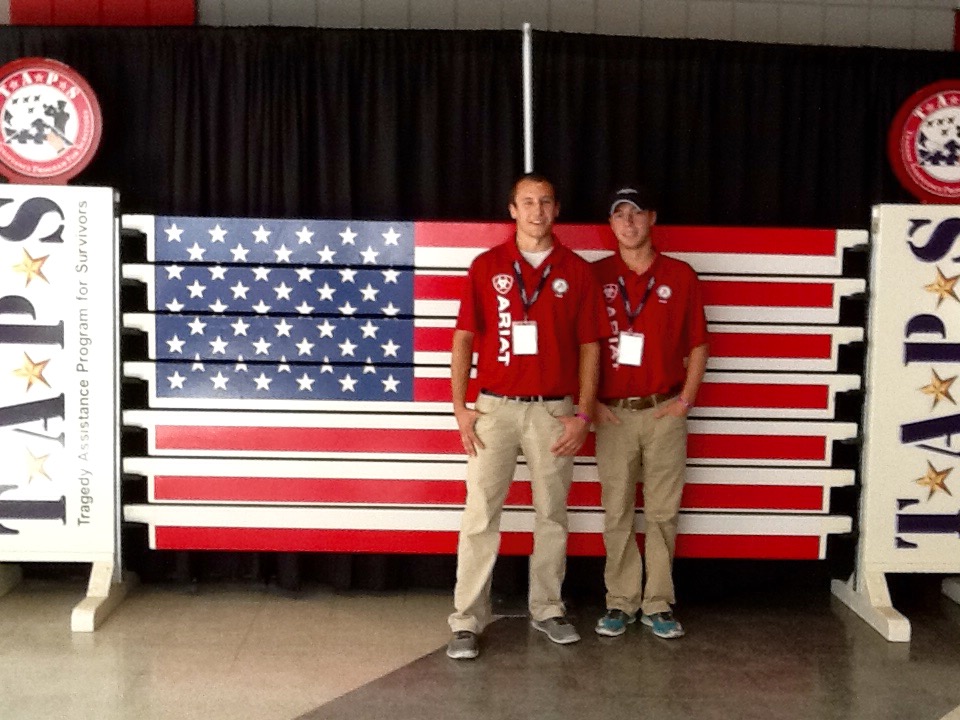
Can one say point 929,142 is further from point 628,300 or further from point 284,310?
point 284,310

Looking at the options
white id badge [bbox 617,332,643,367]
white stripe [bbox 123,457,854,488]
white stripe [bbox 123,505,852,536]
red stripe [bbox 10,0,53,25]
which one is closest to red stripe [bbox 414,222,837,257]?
white id badge [bbox 617,332,643,367]

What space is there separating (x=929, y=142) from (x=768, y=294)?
2.89 ft

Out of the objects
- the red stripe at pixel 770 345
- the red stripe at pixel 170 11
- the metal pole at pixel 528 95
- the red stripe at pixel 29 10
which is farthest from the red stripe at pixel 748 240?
the red stripe at pixel 29 10

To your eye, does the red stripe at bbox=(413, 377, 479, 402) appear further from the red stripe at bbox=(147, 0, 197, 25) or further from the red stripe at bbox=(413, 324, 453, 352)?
the red stripe at bbox=(147, 0, 197, 25)

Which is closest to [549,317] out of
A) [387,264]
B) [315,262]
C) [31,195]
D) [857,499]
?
[387,264]

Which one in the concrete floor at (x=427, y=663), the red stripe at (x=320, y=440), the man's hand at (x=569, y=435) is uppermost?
the man's hand at (x=569, y=435)

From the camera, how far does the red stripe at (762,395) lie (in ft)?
11.7

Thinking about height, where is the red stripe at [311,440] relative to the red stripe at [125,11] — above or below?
below

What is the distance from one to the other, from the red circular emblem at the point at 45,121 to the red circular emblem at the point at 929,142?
3.16m

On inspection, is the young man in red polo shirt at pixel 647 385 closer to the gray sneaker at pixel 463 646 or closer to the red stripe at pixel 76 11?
the gray sneaker at pixel 463 646

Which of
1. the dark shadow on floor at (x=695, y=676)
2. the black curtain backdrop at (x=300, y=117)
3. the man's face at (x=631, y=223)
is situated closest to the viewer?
the dark shadow on floor at (x=695, y=676)

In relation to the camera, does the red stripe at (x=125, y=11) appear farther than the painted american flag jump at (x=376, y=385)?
Yes

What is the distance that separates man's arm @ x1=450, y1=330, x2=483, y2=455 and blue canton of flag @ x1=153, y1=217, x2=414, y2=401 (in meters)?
0.44

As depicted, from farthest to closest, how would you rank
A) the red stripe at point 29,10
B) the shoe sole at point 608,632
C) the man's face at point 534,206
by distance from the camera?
1. the red stripe at point 29,10
2. the shoe sole at point 608,632
3. the man's face at point 534,206
